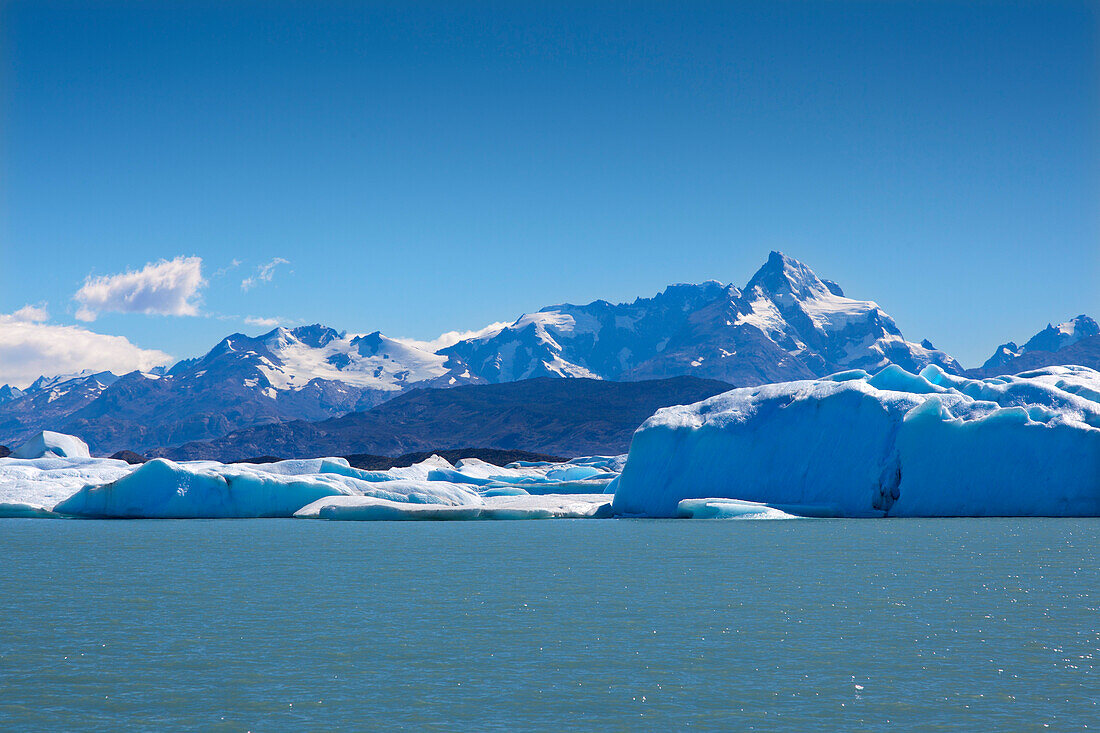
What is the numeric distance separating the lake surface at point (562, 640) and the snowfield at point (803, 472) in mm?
13725

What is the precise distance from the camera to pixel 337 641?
45.9 ft

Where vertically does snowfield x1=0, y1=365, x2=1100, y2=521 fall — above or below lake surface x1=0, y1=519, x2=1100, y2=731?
above

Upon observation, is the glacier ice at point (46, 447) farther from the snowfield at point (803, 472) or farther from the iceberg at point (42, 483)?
the snowfield at point (803, 472)

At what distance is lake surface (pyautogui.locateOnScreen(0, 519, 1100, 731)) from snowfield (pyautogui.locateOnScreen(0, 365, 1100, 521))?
45.0ft

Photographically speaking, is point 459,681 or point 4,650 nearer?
point 459,681

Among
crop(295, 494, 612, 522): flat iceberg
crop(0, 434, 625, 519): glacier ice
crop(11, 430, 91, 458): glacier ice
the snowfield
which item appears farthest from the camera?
crop(11, 430, 91, 458): glacier ice

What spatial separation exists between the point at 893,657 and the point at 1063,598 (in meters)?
6.47

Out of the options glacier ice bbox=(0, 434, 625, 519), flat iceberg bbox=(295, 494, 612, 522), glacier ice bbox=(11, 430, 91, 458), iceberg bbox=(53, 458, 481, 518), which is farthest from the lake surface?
glacier ice bbox=(11, 430, 91, 458)

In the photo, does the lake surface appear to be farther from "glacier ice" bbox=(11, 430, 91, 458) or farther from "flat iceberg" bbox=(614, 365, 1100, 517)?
"glacier ice" bbox=(11, 430, 91, 458)

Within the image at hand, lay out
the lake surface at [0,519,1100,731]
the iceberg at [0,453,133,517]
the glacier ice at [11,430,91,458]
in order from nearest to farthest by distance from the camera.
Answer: the lake surface at [0,519,1100,731] → the iceberg at [0,453,133,517] → the glacier ice at [11,430,91,458]

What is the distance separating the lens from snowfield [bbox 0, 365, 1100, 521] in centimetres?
3978

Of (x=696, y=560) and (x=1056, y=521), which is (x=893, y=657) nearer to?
(x=696, y=560)

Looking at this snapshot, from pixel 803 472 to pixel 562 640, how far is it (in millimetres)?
31326

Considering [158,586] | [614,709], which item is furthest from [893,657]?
[158,586]
